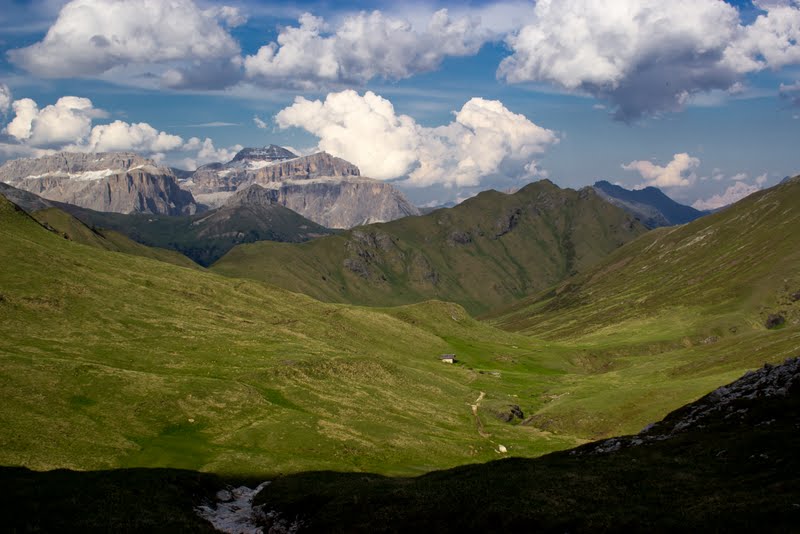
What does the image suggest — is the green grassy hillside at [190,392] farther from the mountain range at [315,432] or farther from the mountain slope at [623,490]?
the mountain slope at [623,490]

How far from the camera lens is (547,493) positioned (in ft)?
140

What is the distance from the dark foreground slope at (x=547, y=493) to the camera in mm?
34906

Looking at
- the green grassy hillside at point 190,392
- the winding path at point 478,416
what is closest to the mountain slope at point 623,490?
the green grassy hillside at point 190,392

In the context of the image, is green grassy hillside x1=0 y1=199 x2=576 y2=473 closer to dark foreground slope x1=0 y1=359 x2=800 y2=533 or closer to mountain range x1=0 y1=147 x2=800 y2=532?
mountain range x1=0 y1=147 x2=800 y2=532

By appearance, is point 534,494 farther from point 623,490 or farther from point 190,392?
point 190,392

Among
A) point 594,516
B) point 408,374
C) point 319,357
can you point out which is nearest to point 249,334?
point 319,357

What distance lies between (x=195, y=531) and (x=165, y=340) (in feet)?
394

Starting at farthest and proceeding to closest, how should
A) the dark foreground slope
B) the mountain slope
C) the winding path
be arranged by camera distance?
the winding path < the dark foreground slope < the mountain slope

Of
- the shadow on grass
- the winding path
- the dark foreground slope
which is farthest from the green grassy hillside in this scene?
the shadow on grass

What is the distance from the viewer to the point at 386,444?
10544 cm

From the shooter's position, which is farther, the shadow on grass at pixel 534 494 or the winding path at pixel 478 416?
the winding path at pixel 478 416

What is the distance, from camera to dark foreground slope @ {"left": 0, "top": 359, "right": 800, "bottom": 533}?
34906 millimetres

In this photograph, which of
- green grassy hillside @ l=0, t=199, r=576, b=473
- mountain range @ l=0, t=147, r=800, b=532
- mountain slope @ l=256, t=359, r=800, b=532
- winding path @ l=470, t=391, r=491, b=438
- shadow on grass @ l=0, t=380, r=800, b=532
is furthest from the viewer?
winding path @ l=470, t=391, r=491, b=438

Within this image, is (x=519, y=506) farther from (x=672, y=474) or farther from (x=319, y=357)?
(x=319, y=357)
